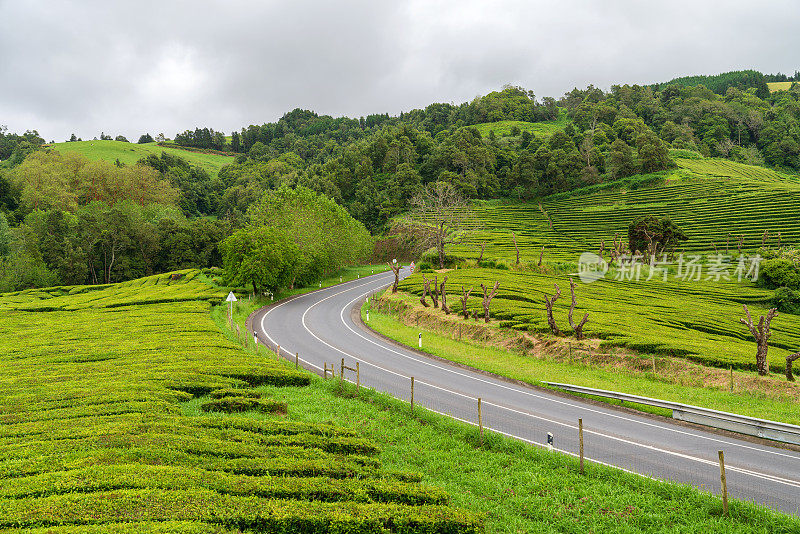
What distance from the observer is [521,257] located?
213 feet

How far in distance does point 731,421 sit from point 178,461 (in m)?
20.0

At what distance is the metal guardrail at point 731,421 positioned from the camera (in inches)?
619

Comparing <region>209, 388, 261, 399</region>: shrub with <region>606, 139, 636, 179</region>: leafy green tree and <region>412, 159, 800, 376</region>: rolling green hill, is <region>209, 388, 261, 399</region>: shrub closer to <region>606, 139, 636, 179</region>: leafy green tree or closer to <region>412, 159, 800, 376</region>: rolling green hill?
<region>412, 159, 800, 376</region>: rolling green hill

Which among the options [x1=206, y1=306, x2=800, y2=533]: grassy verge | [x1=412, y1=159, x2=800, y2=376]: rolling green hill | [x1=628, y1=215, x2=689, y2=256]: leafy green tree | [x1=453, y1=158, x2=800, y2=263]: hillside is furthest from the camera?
[x1=453, y1=158, x2=800, y2=263]: hillside

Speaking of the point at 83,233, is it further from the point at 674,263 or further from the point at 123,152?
the point at 123,152

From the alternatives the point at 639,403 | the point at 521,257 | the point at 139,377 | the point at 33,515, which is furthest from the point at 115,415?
the point at 521,257

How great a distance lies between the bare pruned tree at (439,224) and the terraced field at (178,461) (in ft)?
135

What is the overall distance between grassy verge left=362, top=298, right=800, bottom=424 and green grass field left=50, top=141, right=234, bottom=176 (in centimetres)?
15241

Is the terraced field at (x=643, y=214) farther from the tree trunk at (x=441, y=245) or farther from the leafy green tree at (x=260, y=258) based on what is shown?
the leafy green tree at (x=260, y=258)

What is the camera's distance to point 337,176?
116500 mm

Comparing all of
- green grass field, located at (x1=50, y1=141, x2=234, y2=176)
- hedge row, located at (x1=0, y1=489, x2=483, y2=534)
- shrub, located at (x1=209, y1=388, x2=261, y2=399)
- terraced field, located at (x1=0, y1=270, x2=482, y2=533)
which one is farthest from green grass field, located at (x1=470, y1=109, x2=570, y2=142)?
hedge row, located at (x1=0, y1=489, x2=483, y2=534)

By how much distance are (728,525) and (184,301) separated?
169 ft

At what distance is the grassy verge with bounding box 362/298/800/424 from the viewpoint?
2019cm

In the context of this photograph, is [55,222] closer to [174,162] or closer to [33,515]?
[174,162]
